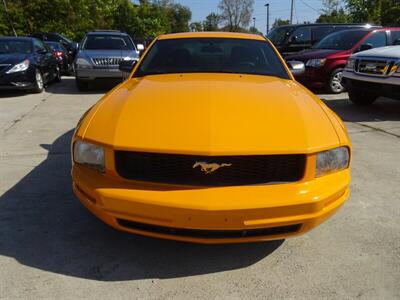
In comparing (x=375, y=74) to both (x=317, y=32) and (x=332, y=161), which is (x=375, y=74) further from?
(x=317, y=32)

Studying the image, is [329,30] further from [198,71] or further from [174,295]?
[174,295]

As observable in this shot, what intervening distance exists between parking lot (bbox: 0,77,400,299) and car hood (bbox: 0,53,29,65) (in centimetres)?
625

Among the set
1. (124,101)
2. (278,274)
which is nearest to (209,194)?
(278,274)

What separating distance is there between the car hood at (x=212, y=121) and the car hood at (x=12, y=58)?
7.23 m

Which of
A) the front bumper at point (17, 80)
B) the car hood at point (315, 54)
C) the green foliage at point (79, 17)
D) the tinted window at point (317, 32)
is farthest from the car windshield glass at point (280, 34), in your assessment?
the green foliage at point (79, 17)

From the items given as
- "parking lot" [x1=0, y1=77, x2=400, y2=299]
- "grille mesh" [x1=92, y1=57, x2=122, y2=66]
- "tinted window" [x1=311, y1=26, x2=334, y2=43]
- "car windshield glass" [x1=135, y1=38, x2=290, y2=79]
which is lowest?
"parking lot" [x1=0, y1=77, x2=400, y2=299]

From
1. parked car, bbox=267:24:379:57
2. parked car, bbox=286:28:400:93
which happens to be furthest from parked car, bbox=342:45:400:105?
parked car, bbox=267:24:379:57

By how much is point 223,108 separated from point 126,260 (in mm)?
1203

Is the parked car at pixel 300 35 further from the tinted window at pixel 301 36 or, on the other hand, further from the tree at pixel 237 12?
the tree at pixel 237 12

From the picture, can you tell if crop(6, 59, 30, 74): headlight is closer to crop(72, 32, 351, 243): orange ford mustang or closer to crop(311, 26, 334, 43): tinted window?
crop(72, 32, 351, 243): orange ford mustang

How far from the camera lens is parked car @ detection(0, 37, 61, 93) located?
9.21 meters

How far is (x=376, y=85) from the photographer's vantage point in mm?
7070

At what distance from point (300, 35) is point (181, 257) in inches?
442

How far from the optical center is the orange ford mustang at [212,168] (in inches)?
90.4
